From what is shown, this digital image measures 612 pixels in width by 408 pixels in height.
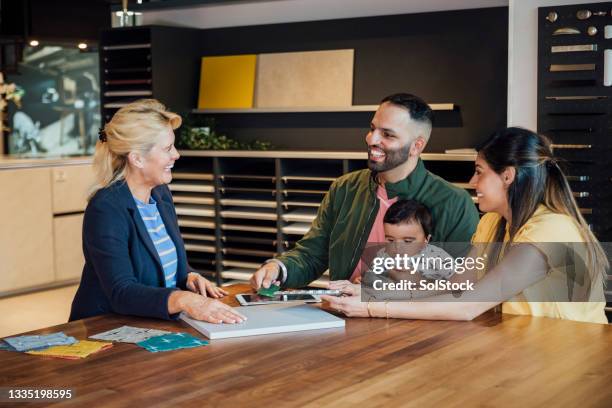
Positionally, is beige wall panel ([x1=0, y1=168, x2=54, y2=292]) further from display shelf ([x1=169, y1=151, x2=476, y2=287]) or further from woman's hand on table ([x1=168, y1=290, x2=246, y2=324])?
woman's hand on table ([x1=168, y1=290, x2=246, y2=324])

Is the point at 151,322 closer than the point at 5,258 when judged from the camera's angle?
Yes

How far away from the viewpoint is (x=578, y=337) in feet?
7.52

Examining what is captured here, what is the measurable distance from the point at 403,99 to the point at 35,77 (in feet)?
22.8

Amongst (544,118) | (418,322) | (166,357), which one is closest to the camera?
(166,357)

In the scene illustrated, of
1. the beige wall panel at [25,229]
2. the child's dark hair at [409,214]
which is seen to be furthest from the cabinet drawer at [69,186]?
the child's dark hair at [409,214]

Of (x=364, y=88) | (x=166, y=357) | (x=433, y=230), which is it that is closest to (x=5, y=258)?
(x=364, y=88)

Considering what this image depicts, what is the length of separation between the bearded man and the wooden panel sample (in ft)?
9.84


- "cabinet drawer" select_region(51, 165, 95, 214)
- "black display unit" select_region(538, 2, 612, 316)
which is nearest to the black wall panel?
"black display unit" select_region(538, 2, 612, 316)

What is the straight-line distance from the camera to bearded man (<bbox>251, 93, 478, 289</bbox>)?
10.5 ft

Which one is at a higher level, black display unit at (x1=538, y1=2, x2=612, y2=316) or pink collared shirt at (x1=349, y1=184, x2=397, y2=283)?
black display unit at (x1=538, y1=2, x2=612, y2=316)

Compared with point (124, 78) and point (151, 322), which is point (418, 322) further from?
point (124, 78)

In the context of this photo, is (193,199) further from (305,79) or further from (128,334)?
(128,334)

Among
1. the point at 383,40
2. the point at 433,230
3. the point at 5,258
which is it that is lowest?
the point at 5,258

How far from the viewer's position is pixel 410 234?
313cm
